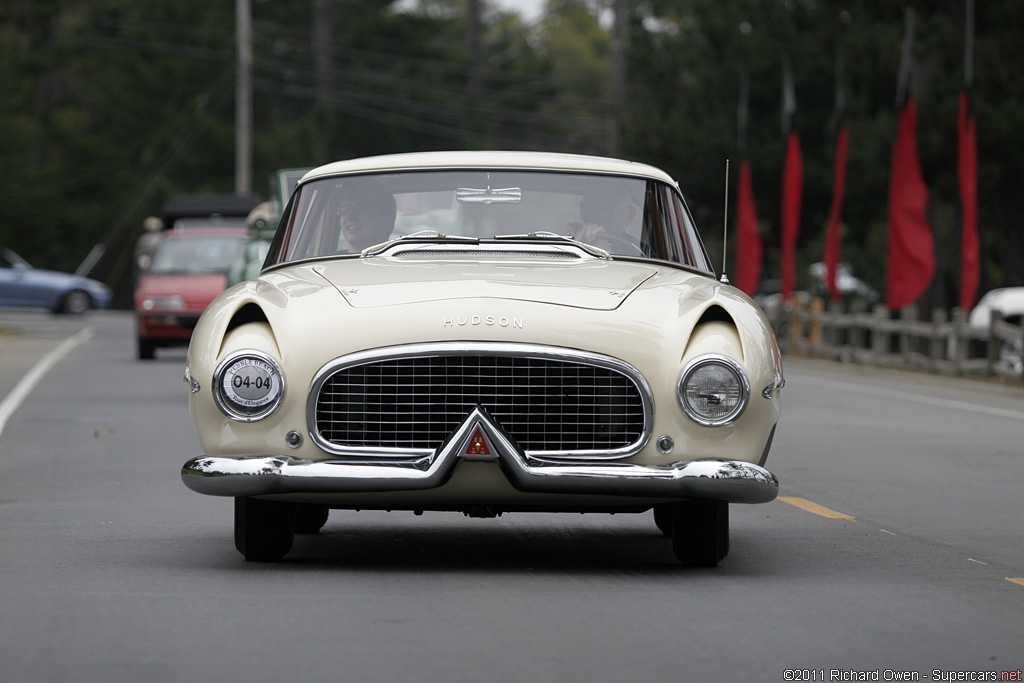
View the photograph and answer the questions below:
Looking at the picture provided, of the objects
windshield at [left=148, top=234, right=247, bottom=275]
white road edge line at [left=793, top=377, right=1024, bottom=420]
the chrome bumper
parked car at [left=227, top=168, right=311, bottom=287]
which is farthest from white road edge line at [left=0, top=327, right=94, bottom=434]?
white road edge line at [left=793, top=377, right=1024, bottom=420]

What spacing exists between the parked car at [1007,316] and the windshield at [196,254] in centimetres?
1023

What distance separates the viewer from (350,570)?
305 inches

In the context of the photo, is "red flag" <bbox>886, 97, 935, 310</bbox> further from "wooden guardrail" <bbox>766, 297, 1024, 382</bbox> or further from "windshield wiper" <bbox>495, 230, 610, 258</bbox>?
"windshield wiper" <bbox>495, 230, 610, 258</bbox>

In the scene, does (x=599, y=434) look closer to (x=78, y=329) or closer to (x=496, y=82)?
(x=78, y=329)

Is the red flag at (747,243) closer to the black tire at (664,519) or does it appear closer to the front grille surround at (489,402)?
the black tire at (664,519)

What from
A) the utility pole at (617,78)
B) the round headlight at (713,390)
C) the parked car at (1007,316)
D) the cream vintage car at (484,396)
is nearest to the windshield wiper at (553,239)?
the cream vintage car at (484,396)

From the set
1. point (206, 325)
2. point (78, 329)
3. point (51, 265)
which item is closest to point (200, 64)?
point (51, 265)

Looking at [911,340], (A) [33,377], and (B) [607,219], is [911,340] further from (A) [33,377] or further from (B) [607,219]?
(B) [607,219]

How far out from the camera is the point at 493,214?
28.2 ft

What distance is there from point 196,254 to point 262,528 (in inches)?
769

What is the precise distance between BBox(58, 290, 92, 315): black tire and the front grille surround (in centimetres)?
4148

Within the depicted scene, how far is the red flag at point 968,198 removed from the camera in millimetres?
27567

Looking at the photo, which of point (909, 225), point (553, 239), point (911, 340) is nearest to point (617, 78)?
point (909, 225)

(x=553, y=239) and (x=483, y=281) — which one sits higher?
(x=553, y=239)
